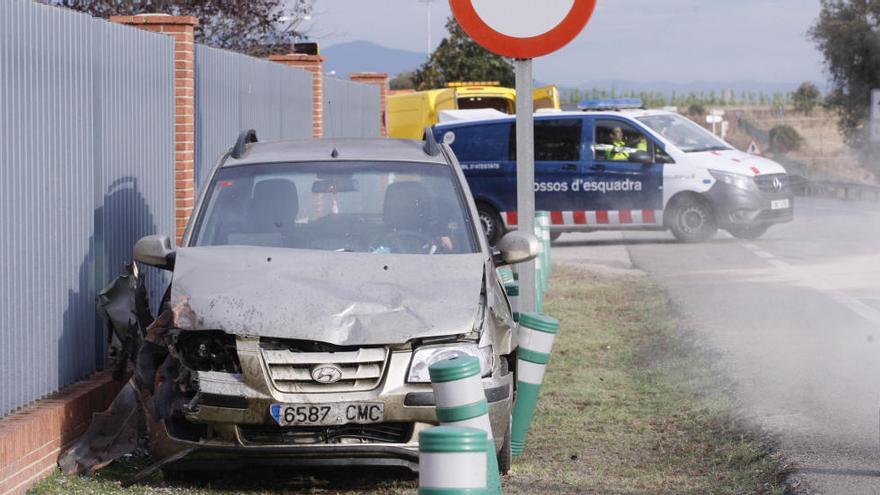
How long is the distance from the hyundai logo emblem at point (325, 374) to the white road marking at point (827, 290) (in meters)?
7.49

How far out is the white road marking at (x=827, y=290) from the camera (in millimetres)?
13453

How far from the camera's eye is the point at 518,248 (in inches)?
294

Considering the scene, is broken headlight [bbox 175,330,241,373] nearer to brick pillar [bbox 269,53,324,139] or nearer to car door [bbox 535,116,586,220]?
brick pillar [bbox 269,53,324,139]

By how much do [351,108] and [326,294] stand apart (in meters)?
17.0

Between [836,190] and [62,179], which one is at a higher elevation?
[62,179]

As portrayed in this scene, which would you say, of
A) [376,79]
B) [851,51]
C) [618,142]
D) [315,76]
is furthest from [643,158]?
[851,51]

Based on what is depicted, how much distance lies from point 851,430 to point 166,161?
204 inches

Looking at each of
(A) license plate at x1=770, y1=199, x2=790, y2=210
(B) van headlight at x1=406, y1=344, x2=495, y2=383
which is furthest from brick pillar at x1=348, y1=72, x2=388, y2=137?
(B) van headlight at x1=406, y1=344, x2=495, y2=383

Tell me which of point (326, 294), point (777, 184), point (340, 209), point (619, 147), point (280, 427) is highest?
point (619, 147)

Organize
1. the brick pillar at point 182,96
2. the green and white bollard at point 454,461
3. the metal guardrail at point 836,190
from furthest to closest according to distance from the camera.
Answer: the metal guardrail at point 836,190 < the brick pillar at point 182,96 < the green and white bollard at point 454,461

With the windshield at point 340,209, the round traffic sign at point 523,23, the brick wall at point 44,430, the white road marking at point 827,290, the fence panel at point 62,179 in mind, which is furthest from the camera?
the white road marking at point 827,290

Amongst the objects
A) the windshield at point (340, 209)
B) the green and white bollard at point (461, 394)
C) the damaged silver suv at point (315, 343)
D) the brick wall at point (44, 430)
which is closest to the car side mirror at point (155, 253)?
the damaged silver suv at point (315, 343)

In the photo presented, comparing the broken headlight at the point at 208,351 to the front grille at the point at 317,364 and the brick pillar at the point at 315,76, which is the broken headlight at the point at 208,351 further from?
the brick pillar at the point at 315,76

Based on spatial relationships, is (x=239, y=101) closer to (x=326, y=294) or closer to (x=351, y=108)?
(x=326, y=294)
